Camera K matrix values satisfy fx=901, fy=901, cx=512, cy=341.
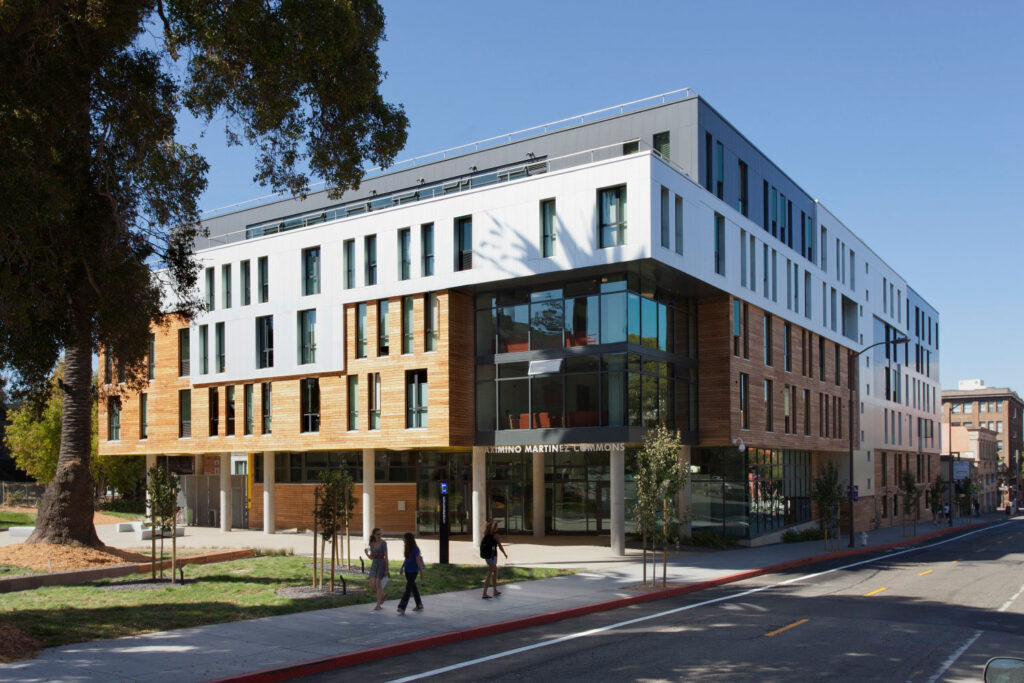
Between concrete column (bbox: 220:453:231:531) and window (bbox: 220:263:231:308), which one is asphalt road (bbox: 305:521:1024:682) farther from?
concrete column (bbox: 220:453:231:531)

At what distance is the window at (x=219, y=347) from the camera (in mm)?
44938

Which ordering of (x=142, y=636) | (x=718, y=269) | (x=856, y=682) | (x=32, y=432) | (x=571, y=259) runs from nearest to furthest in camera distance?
1. (x=856, y=682)
2. (x=142, y=636)
3. (x=571, y=259)
4. (x=718, y=269)
5. (x=32, y=432)

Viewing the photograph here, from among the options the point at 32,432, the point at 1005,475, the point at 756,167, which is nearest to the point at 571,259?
the point at 756,167

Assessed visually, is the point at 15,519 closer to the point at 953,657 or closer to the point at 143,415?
the point at 143,415

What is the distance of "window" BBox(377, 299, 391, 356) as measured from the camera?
1512 inches

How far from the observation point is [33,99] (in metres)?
16.7

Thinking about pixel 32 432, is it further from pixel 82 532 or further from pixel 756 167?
pixel 756 167

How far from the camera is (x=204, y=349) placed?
151 feet

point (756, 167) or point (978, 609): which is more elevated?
point (756, 167)

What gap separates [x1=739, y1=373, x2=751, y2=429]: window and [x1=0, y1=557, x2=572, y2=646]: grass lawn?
15254mm

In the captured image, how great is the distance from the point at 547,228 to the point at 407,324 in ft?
25.0

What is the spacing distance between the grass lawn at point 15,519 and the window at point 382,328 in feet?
80.4

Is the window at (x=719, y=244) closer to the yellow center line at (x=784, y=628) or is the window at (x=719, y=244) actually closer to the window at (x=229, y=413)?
the yellow center line at (x=784, y=628)

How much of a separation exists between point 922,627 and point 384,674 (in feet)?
35.6
